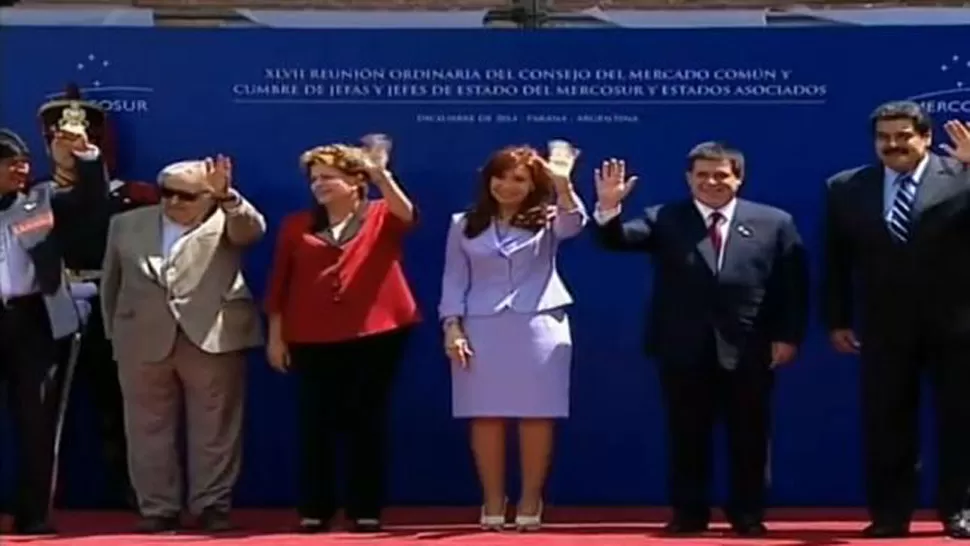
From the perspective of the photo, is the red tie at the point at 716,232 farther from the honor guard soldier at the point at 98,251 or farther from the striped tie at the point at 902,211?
the honor guard soldier at the point at 98,251

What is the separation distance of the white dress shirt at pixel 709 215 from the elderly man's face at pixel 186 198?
5.35 feet

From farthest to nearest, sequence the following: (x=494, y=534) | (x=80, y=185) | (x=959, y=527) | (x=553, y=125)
A: (x=553, y=125), (x=80, y=185), (x=494, y=534), (x=959, y=527)

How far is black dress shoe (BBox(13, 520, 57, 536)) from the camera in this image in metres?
8.93

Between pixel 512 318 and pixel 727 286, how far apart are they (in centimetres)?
91

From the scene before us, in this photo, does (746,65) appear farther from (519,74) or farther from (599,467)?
(599,467)

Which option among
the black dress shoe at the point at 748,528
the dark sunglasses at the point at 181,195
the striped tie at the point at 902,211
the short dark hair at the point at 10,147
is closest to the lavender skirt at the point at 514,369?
the black dress shoe at the point at 748,528

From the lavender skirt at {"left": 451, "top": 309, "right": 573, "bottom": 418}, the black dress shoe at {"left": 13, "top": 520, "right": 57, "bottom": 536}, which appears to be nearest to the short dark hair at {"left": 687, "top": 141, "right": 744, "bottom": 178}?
the lavender skirt at {"left": 451, "top": 309, "right": 573, "bottom": 418}

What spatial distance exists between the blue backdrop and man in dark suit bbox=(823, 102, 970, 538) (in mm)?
1000

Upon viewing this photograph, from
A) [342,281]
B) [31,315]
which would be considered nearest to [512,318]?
[342,281]

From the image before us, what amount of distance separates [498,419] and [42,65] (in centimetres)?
263

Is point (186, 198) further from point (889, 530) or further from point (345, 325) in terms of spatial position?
point (889, 530)

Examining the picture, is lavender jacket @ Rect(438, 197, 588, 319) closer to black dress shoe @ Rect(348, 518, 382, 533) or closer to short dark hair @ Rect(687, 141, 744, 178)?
short dark hair @ Rect(687, 141, 744, 178)

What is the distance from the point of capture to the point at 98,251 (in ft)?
30.5

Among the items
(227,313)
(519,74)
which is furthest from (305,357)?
(519,74)
